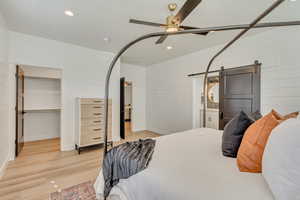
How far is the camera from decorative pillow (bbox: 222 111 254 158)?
121 centimetres

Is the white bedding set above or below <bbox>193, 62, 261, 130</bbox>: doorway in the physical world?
below

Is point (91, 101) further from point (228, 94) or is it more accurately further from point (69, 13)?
point (228, 94)

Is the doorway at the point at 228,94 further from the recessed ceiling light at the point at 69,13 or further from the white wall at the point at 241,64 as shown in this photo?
the recessed ceiling light at the point at 69,13

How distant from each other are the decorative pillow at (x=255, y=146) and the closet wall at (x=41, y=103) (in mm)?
4702

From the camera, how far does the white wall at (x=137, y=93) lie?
214 inches

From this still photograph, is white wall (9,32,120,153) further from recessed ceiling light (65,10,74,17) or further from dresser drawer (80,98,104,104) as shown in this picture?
recessed ceiling light (65,10,74,17)

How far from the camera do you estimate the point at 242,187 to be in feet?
2.52

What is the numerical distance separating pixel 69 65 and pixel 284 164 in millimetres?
4120

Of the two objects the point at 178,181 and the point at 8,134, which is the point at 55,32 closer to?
the point at 8,134

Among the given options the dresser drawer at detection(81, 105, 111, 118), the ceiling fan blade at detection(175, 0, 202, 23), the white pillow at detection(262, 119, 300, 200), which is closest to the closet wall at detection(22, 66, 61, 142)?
the dresser drawer at detection(81, 105, 111, 118)

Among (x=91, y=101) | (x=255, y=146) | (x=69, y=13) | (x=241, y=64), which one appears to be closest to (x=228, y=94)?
(x=241, y=64)

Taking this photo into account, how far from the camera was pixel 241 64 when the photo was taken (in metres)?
3.04

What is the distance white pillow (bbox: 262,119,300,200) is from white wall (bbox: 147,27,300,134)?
2461 millimetres

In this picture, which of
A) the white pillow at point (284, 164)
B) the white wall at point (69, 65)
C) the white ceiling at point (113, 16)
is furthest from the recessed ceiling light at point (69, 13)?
the white pillow at point (284, 164)
